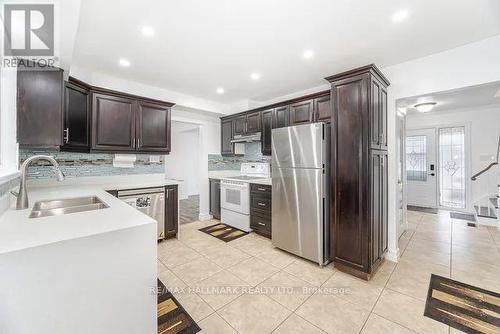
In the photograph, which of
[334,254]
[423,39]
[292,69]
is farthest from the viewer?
[292,69]

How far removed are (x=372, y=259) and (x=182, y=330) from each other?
2048 millimetres

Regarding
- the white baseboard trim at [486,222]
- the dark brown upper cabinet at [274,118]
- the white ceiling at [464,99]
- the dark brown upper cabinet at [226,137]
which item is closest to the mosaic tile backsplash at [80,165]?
the dark brown upper cabinet at [226,137]

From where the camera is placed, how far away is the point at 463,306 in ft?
6.28

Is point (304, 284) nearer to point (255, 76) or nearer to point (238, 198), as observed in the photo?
point (238, 198)

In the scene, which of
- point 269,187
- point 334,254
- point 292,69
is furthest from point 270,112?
point 334,254

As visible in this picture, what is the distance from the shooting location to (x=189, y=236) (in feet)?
12.0

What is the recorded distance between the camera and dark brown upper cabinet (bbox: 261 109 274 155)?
3.90 meters

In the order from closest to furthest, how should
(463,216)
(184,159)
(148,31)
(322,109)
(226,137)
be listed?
(148,31)
(322,109)
(463,216)
(226,137)
(184,159)

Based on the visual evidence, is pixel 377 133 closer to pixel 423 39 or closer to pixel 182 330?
pixel 423 39

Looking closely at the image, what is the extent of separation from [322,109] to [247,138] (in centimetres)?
156

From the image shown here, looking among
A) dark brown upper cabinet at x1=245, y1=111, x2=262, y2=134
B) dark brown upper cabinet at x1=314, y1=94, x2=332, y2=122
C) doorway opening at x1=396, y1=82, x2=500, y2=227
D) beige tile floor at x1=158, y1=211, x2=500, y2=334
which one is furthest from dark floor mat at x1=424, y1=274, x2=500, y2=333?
dark brown upper cabinet at x1=245, y1=111, x2=262, y2=134

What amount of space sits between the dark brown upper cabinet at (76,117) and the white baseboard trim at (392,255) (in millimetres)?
4351

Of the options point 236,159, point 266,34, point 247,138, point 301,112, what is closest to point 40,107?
point 266,34

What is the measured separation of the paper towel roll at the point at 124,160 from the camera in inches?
131
